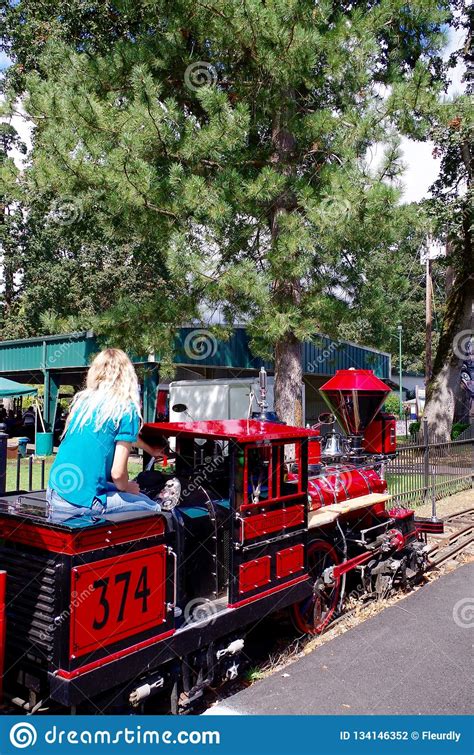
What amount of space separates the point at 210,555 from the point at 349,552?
2761 millimetres

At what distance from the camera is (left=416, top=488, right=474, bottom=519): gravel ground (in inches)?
465

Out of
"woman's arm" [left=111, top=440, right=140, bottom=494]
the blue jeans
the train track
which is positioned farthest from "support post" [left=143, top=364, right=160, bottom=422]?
"woman's arm" [left=111, top=440, right=140, bottom=494]

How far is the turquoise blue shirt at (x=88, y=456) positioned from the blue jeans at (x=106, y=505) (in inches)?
1.4

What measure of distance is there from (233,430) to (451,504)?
9474 mm

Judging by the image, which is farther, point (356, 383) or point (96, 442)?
point (356, 383)

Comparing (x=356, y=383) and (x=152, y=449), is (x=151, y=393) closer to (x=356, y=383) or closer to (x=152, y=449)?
(x=356, y=383)

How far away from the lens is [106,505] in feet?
12.7

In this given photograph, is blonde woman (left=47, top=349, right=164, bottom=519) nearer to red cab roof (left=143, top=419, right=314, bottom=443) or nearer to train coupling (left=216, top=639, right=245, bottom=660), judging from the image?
red cab roof (left=143, top=419, right=314, bottom=443)

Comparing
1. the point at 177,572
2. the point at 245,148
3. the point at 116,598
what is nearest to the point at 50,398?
the point at 245,148

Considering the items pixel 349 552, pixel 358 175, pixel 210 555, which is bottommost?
pixel 349 552

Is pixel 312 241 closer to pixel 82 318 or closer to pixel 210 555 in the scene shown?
pixel 82 318

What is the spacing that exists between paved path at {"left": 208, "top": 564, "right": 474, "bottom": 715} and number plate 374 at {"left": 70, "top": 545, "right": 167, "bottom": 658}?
104cm

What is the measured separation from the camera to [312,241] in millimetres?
9984

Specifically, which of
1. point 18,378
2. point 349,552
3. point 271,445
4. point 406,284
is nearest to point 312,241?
point 406,284
